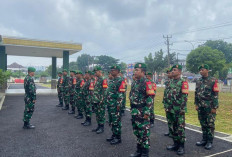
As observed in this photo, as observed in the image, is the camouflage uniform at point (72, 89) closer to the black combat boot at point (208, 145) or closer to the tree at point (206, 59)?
the black combat boot at point (208, 145)

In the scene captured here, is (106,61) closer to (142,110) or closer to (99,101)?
(99,101)

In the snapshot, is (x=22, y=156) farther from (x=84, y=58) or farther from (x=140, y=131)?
(x=84, y=58)

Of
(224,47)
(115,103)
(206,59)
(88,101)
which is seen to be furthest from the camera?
(224,47)

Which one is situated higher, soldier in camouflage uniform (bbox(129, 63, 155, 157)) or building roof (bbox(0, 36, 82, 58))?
building roof (bbox(0, 36, 82, 58))

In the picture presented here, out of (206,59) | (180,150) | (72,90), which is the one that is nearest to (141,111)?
(180,150)

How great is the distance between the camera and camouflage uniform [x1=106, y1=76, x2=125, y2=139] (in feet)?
14.6

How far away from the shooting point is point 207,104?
14.1ft

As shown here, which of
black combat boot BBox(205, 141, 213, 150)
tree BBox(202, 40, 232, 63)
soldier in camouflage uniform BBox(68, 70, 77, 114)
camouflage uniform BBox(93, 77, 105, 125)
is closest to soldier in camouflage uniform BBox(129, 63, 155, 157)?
black combat boot BBox(205, 141, 213, 150)

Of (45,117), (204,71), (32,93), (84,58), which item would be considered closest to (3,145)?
(32,93)

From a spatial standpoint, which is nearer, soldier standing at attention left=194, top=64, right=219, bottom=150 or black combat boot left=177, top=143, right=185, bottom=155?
black combat boot left=177, top=143, right=185, bottom=155

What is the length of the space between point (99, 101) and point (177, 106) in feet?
7.69

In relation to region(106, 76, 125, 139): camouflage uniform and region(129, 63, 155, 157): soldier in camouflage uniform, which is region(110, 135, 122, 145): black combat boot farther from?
region(129, 63, 155, 157): soldier in camouflage uniform

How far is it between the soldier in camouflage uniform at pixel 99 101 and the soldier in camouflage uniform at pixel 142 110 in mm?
1730

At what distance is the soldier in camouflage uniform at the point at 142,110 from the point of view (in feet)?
11.9
